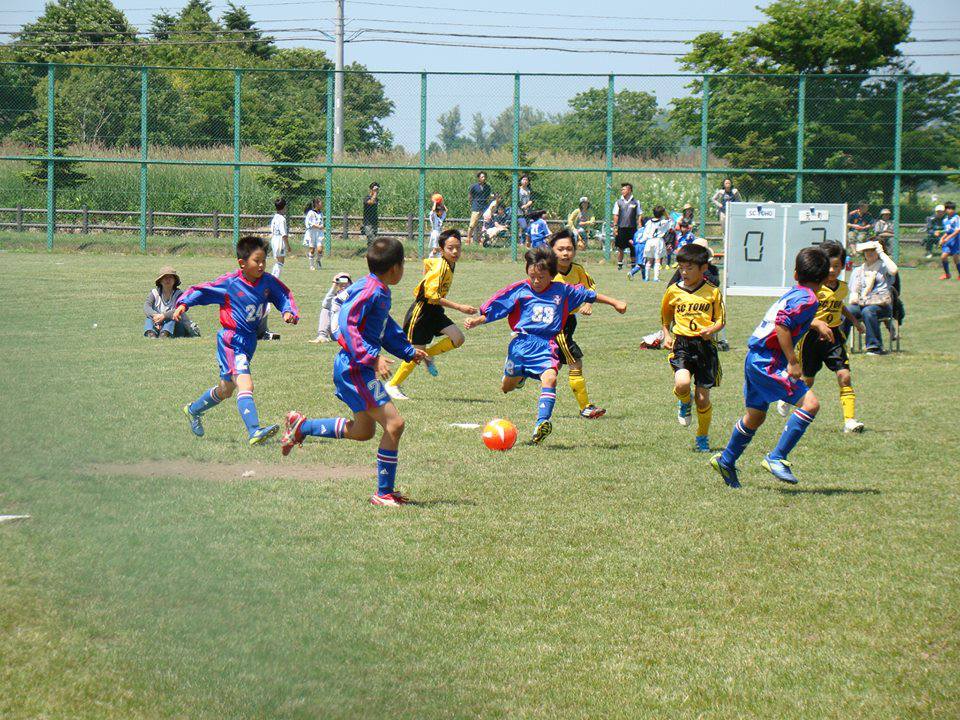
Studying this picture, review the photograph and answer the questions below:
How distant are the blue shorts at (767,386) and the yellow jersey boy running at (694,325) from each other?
111 cm

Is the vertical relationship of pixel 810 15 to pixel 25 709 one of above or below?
above

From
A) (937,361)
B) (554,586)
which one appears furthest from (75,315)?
(554,586)

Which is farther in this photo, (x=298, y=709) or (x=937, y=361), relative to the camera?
(x=937, y=361)

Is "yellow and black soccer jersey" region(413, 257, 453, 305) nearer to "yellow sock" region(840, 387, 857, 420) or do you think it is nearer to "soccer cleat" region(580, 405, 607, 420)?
"soccer cleat" region(580, 405, 607, 420)

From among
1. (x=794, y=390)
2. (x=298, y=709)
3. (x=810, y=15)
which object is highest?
(x=810, y=15)

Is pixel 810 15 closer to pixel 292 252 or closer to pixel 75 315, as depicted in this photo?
pixel 292 252

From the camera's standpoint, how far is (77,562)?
6.43 meters

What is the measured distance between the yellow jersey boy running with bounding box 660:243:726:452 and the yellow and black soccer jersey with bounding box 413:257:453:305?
11.5 feet

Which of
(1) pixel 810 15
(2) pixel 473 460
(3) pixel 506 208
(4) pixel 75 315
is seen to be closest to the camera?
(2) pixel 473 460

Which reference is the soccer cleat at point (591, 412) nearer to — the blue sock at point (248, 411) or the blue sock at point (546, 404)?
the blue sock at point (546, 404)

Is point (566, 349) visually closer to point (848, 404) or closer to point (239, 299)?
point (848, 404)

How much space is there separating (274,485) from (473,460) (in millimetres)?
1796

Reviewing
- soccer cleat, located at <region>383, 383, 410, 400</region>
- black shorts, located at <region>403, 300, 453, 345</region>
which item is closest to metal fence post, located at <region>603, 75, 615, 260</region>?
black shorts, located at <region>403, 300, 453, 345</region>

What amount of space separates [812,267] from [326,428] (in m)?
3.67
